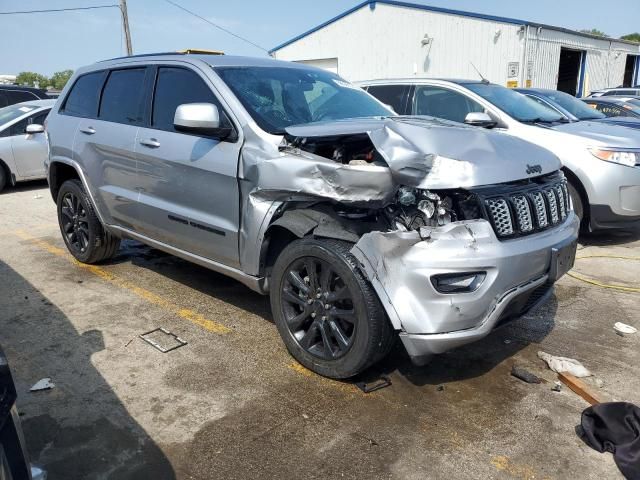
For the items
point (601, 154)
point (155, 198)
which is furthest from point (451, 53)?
point (155, 198)

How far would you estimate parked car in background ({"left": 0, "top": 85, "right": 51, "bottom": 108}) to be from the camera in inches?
510

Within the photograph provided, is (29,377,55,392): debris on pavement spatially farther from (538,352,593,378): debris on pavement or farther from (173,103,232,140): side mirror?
(538,352,593,378): debris on pavement

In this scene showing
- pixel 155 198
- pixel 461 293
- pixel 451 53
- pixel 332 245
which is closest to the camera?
pixel 461 293

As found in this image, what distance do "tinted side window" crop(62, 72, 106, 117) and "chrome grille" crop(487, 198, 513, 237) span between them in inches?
147

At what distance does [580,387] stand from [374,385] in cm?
118

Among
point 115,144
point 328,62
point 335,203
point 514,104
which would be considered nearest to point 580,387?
point 335,203

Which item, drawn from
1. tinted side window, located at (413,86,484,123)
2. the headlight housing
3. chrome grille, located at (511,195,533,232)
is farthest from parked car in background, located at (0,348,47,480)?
tinted side window, located at (413,86,484,123)

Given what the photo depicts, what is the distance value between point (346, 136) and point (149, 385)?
1.89 metres

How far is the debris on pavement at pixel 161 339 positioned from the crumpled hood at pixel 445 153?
1.67m

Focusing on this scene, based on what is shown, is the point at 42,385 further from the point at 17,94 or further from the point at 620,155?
the point at 17,94

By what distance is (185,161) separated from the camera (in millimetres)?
3938

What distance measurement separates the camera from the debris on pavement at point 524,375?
3354mm

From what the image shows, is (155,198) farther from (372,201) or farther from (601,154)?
(601,154)

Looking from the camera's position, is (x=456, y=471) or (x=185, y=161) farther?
(x=185, y=161)
